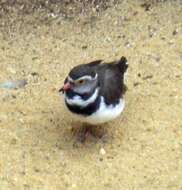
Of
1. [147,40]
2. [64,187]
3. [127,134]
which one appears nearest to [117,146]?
[127,134]

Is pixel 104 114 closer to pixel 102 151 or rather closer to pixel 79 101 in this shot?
pixel 79 101

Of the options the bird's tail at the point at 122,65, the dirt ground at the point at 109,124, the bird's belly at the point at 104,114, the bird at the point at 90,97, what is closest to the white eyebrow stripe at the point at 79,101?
the bird at the point at 90,97

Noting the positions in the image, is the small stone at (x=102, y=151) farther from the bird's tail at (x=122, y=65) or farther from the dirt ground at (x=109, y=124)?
the bird's tail at (x=122, y=65)

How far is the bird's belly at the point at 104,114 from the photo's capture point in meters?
7.48

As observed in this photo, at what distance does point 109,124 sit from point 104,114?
75cm

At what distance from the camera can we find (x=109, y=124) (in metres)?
8.23

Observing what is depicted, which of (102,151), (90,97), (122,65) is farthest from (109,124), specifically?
(90,97)

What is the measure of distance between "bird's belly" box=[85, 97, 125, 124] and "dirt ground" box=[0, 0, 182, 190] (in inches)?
15.1

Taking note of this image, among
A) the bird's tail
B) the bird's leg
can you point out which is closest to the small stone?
the bird's leg

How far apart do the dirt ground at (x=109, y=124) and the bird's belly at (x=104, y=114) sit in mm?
383

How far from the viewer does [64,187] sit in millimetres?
7266

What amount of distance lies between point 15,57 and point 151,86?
176cm

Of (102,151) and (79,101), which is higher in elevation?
(79,101)

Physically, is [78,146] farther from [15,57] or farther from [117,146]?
[15,57]
